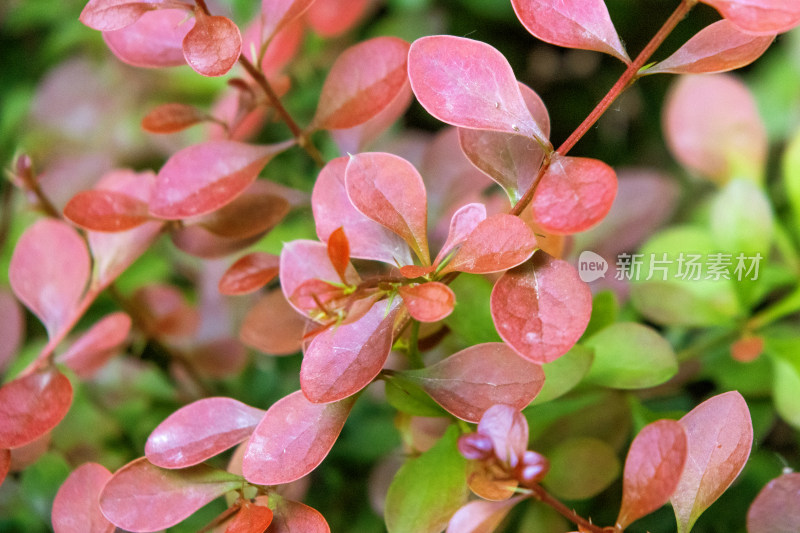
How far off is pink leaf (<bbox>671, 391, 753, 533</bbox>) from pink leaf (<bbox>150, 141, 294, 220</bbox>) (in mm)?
286

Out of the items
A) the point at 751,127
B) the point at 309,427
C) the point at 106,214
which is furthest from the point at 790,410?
the point at 106,214

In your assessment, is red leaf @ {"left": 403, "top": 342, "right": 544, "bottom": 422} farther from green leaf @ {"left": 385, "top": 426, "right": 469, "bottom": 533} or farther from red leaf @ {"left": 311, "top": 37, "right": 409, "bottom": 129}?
red leaf @ {"left": 311, "top": 37, "right": 409, "bottom": 129}

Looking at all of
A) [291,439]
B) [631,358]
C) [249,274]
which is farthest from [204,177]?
[631,358]

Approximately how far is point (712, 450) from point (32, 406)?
0.38 meters

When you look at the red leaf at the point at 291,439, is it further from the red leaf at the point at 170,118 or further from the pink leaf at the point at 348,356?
the red leaf at the point at 170,118

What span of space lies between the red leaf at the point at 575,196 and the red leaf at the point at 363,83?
0.13 metres

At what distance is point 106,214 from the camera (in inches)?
16.0

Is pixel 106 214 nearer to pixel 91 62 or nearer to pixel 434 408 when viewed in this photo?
pixel 434 408

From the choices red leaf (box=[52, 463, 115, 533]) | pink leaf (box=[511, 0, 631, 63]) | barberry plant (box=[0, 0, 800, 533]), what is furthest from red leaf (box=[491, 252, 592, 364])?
red leaf (box=[52, 463, 115, 533])

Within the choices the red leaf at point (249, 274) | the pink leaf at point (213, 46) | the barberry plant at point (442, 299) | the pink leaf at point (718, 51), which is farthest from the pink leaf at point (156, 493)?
the pink leaf at point (718, 51)

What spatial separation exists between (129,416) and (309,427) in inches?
12.0

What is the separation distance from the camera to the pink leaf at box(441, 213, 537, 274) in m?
0.30

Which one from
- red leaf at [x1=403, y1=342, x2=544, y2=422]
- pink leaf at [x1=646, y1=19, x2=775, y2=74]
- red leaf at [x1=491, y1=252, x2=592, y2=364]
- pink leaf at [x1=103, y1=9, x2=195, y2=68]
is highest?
pink leaf at [x1=646, y1=19, x2=775, y2=74]

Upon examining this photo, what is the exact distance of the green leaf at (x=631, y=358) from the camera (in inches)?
15.1
